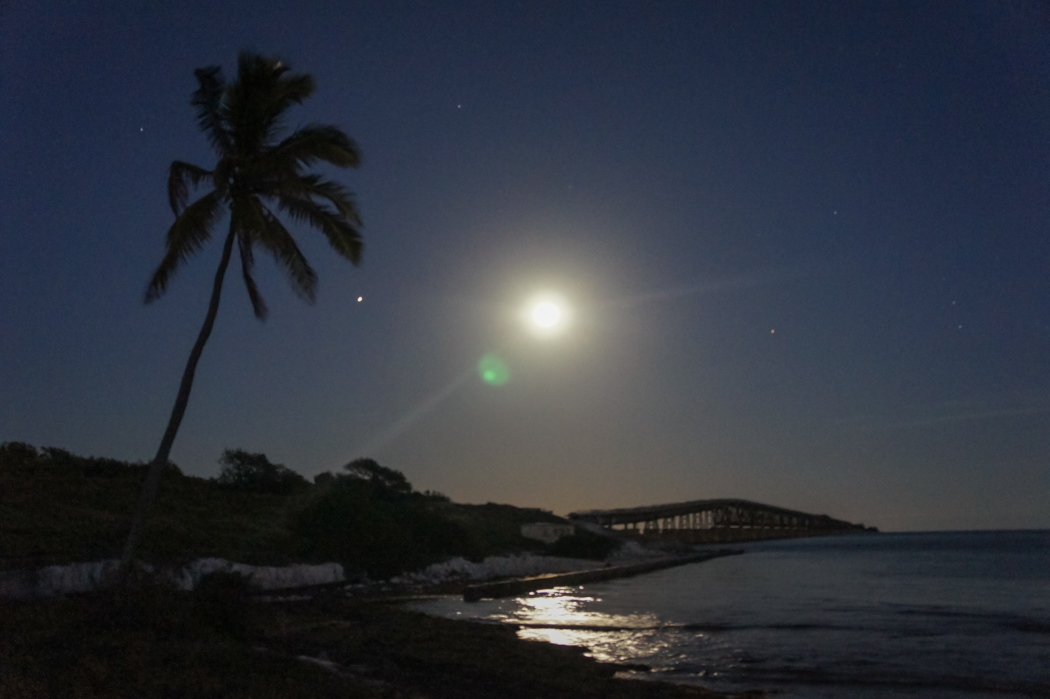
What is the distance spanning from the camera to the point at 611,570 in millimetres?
43250

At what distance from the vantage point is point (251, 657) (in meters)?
9.41

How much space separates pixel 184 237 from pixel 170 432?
396 centimetres

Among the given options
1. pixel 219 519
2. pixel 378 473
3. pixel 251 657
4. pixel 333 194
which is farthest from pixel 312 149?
pixel 378 473

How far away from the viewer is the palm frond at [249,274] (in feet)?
52.1

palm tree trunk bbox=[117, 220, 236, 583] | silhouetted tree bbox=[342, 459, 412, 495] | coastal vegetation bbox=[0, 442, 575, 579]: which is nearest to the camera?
palm tree trunk bbox=[117, 220, 236, 583]

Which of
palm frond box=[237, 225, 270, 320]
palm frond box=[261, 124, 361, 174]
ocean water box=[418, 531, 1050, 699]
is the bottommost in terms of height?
ocean water box=[418, 531, 1050, 699]

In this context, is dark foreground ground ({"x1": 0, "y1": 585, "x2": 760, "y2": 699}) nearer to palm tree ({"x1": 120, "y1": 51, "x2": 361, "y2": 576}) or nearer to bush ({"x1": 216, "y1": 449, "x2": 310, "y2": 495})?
palm tree ({"x1": 120, "y1": 51, "x2": 361, "y2": 576})

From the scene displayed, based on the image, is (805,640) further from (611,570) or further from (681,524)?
(681,524)

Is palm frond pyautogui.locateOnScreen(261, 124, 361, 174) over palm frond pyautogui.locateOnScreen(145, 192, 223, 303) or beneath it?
over

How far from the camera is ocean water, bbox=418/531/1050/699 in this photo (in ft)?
45.5

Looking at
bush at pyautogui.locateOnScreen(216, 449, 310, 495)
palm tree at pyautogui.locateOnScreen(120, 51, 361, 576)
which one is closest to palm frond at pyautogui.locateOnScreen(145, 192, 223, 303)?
palm tree at pyautogui.locateOnScreen(120, 51, 361, 576)

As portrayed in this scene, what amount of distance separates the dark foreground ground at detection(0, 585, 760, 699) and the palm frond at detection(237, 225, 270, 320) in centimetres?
644

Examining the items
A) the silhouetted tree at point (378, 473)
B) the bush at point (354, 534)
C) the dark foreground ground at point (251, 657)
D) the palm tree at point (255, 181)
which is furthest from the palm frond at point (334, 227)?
the silhouetted tree at point (378, 473)

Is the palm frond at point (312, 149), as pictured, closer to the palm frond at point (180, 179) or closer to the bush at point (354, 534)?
the palm frond at point (180, 179)
